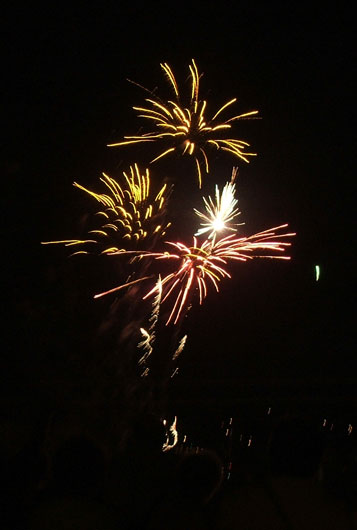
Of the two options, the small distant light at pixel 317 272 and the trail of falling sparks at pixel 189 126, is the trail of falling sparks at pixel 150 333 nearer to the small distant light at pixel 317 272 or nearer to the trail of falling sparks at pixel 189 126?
the trail of falling sparks at pixel 189 126

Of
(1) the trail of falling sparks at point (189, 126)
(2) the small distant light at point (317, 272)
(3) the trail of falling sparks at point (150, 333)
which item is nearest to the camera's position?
(1) the trail of falling sparks at point (189, 126)

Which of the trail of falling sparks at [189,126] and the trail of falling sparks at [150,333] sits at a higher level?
the trail of falling sparks at [189,126]

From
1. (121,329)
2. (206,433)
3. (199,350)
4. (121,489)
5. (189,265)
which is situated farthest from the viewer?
(199,350)

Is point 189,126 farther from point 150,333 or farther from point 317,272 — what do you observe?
point 317,272

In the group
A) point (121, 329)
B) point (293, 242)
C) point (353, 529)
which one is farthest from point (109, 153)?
point (353, 529)

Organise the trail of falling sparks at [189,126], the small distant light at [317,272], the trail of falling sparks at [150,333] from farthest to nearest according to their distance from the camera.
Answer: the small distant light at [317,272] < the trail of falling sparks at [150,333] < the trail of falling sparks at [189,126]

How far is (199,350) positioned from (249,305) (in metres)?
2.01

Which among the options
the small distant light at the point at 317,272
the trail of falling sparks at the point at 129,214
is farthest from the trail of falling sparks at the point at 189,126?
the small distant light at the point at 317,272

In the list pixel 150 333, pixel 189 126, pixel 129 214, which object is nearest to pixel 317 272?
pixel 150 333

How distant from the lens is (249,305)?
1020 cm

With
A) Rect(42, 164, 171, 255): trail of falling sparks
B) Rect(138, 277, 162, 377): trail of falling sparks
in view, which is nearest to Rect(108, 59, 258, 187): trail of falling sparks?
Rect(42, 164, 171, 255): trail of falling sparks

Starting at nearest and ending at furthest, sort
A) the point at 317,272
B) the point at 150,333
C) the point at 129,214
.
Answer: the point at 129,214
the point at 150,333
the point at 317,272

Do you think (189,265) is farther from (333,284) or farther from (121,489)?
(333,284)

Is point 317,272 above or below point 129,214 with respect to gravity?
above
